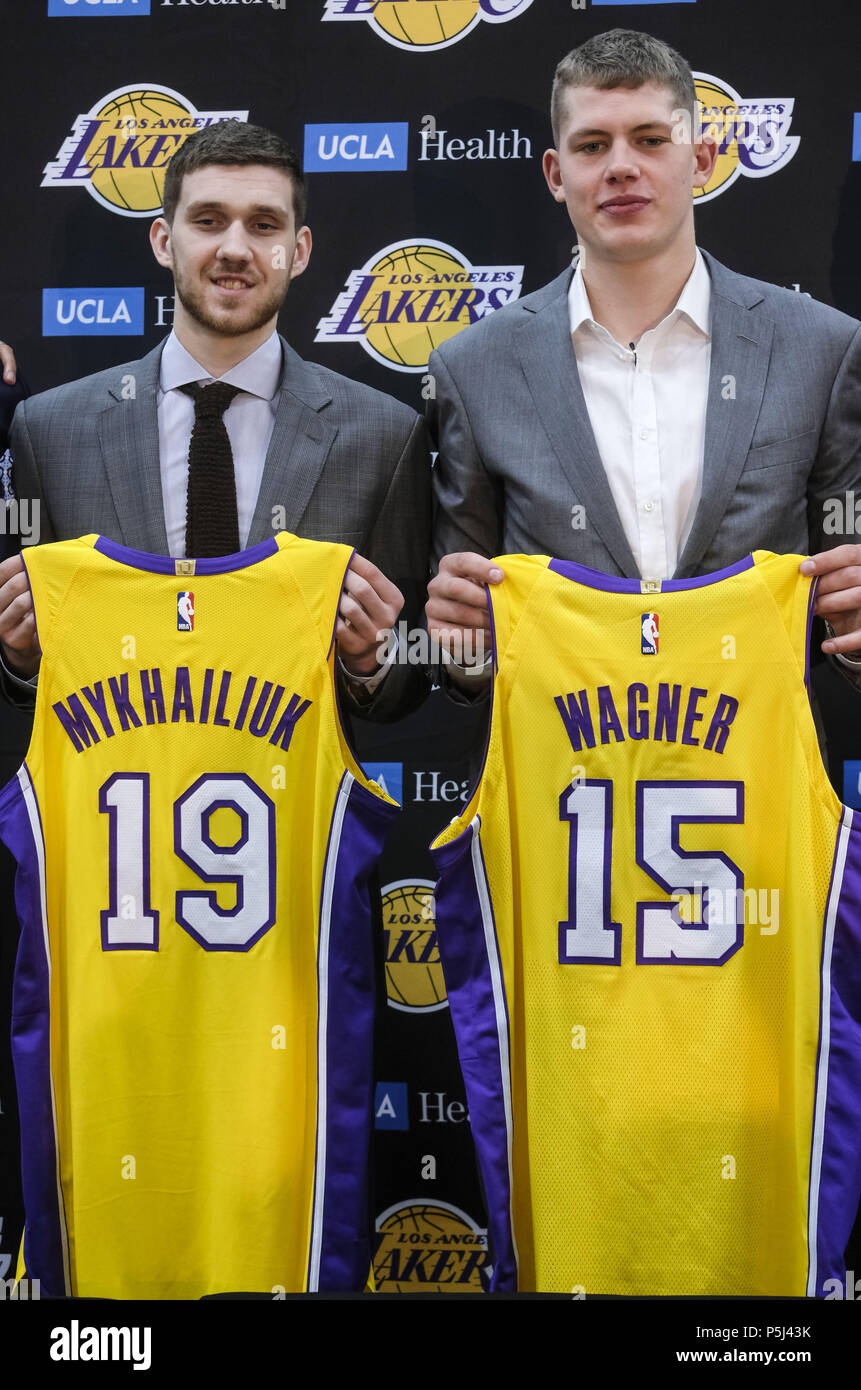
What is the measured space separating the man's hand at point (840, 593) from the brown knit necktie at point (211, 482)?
955 millimetres

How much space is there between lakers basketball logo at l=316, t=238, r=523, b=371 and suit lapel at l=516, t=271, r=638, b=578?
0.37m

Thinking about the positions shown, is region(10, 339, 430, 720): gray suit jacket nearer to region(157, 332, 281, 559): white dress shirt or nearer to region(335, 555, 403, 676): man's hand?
region(157, 332, 281, 559): white dress shirt

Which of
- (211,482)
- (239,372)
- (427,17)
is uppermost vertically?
(427,17)

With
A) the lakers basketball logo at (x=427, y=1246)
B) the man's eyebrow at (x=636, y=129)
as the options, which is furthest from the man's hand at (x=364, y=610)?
the lakers basketball logo at (x=427, y=1246)

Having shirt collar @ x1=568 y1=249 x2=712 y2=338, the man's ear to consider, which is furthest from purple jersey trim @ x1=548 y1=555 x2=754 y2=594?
the man's ear

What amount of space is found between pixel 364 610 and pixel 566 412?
0.52m

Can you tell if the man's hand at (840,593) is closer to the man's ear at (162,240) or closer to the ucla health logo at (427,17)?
the man's ear at (162,240)

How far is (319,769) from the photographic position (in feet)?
6.03

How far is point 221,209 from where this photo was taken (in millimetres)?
2178

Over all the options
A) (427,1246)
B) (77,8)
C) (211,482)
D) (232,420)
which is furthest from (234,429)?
(427,1246)

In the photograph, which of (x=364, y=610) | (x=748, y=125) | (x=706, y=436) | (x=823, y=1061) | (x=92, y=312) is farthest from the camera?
(x=92, y=312)

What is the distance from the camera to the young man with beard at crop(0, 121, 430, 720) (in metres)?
2.17

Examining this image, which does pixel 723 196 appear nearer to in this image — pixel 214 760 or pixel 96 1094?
pixel 214 760

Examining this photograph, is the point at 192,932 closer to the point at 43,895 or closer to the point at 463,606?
the point at 43,895
